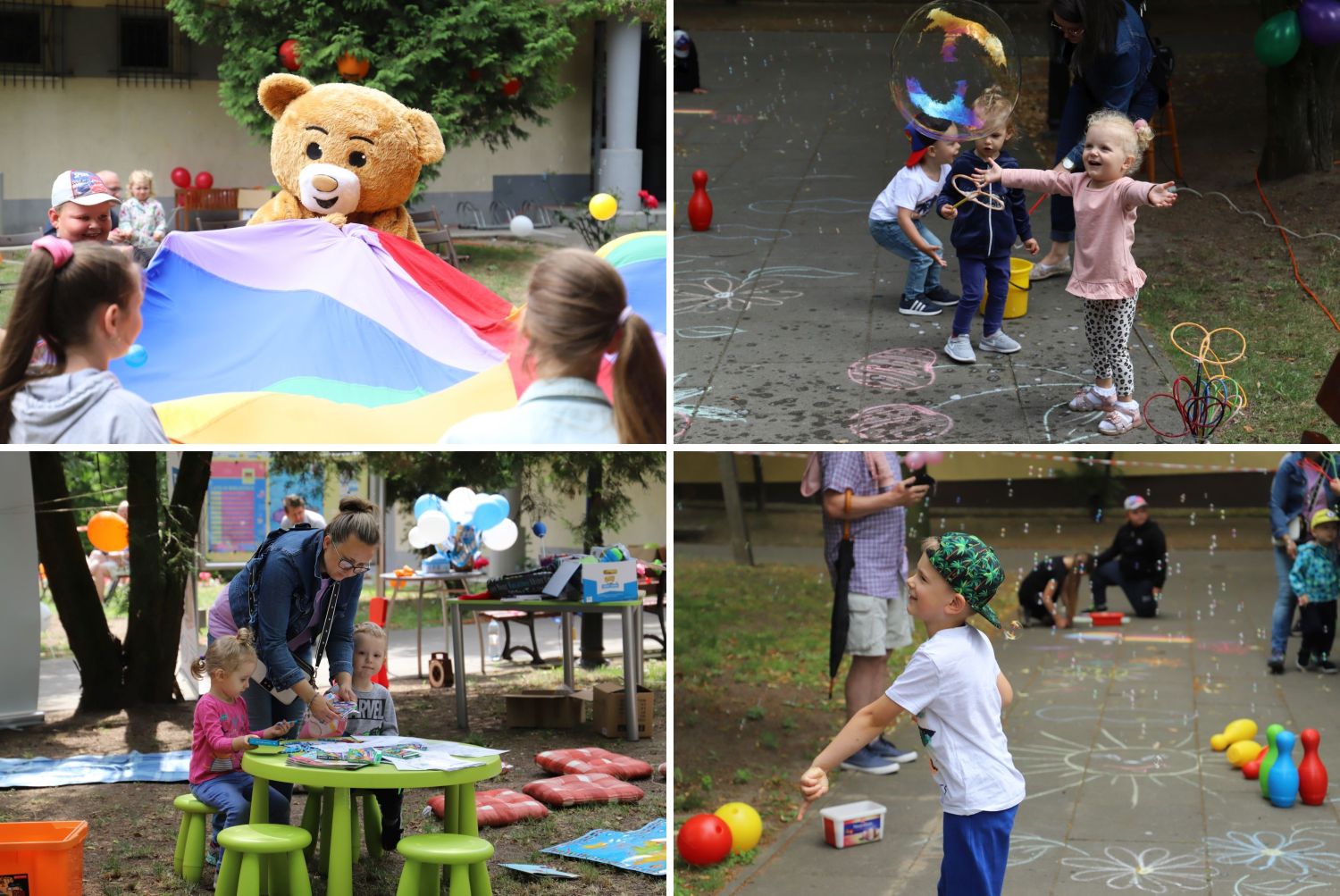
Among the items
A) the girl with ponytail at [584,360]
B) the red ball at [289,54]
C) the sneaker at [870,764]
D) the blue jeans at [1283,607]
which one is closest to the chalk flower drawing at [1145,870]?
the sneaker at [870,764]

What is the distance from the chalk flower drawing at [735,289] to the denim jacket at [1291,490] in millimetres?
2214

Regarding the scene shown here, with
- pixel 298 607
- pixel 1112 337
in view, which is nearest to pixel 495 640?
pixel 298 607

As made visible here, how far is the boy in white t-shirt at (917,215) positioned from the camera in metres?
5.84

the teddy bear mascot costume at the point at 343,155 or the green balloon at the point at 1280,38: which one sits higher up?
the green balloon at the point at 1280,38

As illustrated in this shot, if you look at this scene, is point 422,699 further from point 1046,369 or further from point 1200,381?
point 1200,381

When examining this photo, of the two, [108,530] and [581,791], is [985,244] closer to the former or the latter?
[581,791]

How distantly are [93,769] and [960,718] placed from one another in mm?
3712

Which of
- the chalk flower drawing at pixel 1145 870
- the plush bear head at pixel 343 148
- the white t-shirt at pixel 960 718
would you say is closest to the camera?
the white t-shirt at pixel 960 718

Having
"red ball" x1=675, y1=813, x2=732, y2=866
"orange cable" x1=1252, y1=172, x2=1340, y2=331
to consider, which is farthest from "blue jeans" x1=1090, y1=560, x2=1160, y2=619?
"red ball" x1=675, y1=813, x2=732, y2=866

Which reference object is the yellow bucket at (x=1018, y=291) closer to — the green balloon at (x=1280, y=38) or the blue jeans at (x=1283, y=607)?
the blue jeans at (x=1283, y=607)

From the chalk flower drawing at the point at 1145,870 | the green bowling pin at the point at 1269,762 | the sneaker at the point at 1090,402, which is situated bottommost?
the chalk flower drawing at the point at 1145,870

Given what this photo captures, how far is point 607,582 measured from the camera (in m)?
5.78

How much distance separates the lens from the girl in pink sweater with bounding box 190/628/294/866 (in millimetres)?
3873

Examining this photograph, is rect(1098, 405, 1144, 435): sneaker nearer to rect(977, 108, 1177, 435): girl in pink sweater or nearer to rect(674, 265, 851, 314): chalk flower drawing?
rect(977, 108, 1177, 435): girl in pink sweater
